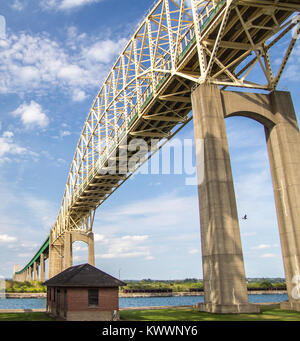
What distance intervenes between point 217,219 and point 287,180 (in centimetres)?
667

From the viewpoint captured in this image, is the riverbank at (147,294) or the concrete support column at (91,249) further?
the riverbank at (147,294)

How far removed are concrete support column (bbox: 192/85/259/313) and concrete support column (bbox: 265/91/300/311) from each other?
4.44 m

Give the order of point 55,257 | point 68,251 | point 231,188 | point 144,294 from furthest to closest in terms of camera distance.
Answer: point 144,294 → point 55,257 → point 68,251 → point 231,188

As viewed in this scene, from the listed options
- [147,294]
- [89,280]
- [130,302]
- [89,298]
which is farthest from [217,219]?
[147,294]

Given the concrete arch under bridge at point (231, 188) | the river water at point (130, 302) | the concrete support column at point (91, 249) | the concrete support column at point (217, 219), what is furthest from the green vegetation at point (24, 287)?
the concrete arch under bridge at point (231, 188)

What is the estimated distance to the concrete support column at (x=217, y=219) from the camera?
19922mm

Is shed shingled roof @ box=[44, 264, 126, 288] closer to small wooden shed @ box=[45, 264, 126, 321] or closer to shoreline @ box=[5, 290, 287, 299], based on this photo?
small wooden shed @ box=[45, 264, 126, 321]

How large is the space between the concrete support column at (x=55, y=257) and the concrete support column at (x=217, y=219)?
81.5 m

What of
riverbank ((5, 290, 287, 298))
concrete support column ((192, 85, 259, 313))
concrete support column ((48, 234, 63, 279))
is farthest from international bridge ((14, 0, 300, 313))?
riverbank ((5, 290, 287, 298))

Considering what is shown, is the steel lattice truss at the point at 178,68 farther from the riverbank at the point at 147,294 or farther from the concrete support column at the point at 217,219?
the riverbank at the point at 147,294

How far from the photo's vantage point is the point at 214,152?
22.2m

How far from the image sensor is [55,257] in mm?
98562

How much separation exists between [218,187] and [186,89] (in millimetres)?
14693

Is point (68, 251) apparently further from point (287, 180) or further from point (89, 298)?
point (287, 180)
